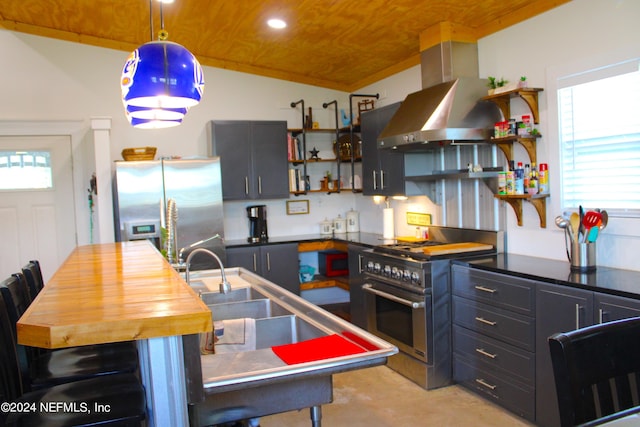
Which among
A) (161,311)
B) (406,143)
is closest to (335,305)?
(406,143)

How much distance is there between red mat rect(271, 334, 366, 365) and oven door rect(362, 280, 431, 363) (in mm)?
1951

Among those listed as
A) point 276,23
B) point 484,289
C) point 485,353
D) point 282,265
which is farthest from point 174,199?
point 485,353

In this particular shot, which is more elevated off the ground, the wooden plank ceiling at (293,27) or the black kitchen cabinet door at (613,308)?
the wooden plank ceiling at (293,27)

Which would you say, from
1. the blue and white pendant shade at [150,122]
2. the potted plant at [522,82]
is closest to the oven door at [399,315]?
the potted plant at [522,82]

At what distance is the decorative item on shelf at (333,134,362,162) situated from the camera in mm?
5625

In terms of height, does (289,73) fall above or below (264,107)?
above

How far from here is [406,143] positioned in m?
3.74

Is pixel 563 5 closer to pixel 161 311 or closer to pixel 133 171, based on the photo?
pixel 161 311

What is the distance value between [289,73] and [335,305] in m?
2.67

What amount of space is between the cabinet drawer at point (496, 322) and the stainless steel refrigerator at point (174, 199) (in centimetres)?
227

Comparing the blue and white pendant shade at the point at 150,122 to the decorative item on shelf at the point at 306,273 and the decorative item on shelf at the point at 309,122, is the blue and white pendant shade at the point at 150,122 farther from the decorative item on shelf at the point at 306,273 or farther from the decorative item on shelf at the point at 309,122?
the decorative item on shelf at the point at 306,273

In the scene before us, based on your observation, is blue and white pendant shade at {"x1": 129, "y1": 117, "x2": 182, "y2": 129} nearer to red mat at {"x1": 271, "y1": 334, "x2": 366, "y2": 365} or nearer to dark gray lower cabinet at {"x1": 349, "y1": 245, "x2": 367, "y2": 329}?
red mat at {"x1": 271, "y1": 334, "x2": 366, "y2": 365}

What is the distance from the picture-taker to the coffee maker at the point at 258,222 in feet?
18.4

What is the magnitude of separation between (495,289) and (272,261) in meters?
2.62
